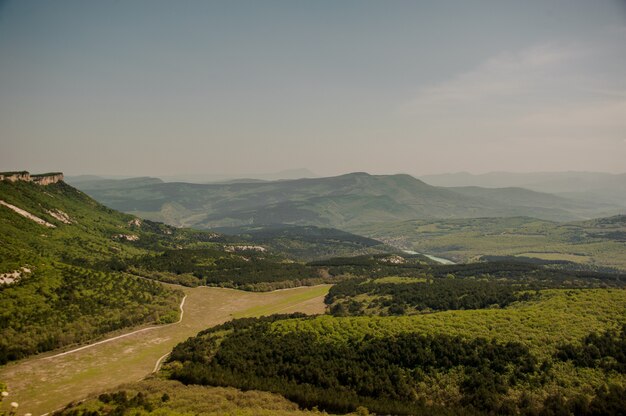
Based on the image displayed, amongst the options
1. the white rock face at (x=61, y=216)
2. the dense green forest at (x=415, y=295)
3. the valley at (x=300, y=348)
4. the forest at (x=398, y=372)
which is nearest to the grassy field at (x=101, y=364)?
the valley at (x=300, y=348)

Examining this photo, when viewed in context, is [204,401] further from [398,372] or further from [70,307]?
[70,307]

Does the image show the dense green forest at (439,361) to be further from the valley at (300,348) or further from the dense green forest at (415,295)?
the dense green forest at (415,295)

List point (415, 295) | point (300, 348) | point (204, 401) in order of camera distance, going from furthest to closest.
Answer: point (415, 295), point (300, 348), point (204, 401)

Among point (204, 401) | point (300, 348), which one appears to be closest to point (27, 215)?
point (300, 348)

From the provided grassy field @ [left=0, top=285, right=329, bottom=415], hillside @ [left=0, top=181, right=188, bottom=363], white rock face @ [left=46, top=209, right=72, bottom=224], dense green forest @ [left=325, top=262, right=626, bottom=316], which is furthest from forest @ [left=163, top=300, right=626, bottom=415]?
white rock face @ [left=46, top=209, right=72, bottom=224]

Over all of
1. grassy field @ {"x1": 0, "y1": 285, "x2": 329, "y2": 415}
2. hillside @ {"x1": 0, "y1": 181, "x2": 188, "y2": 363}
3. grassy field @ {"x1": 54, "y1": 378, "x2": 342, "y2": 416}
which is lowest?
grassy field @ {"x1": 0, "y1": 285, "x2": 329, "y2": 415}

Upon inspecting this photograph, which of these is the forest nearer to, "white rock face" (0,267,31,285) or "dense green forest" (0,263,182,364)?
"dense green forest" (0,263,182,364)

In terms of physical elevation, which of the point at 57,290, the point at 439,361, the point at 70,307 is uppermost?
the point at 57,290

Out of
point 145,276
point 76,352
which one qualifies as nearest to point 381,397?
point 76,352

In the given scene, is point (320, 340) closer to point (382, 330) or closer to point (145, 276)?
point (382, 330)
